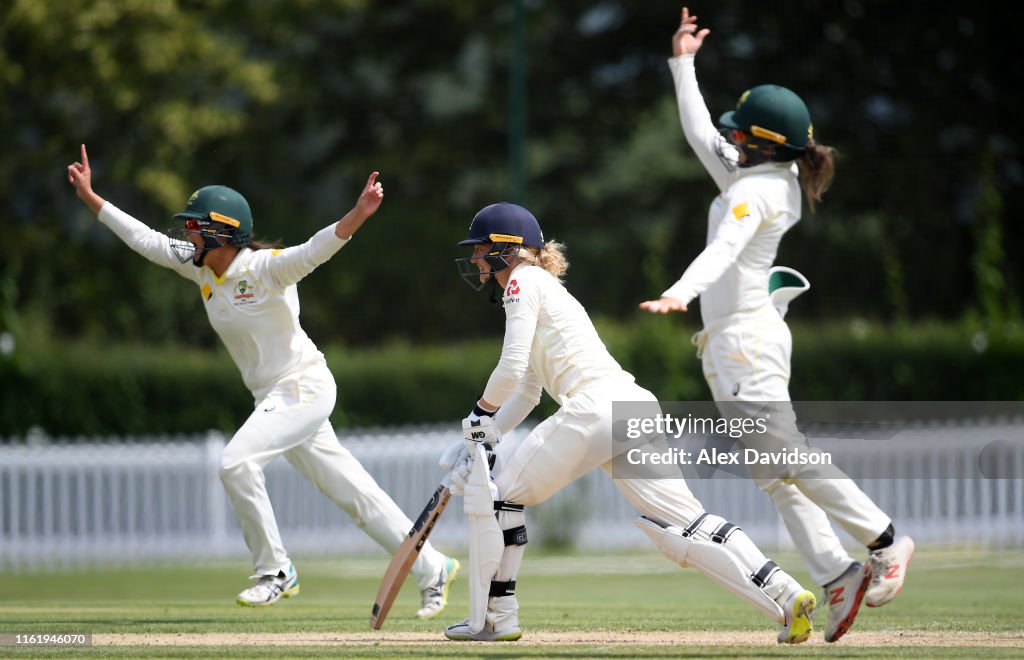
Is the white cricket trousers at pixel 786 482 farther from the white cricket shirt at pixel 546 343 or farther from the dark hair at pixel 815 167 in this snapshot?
the dark hair at pixel 815 167

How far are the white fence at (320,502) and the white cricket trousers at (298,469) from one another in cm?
628

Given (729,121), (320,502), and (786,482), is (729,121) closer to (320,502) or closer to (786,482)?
(786,482)

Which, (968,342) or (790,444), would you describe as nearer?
(790,444)

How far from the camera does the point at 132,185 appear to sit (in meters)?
20.5

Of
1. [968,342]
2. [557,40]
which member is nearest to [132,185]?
[557,40]

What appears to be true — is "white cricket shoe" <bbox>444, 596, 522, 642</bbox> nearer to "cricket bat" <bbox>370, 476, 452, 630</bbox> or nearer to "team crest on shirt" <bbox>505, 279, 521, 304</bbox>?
"cricket bat" <bbox>370, 476, 452, 630</bbox>

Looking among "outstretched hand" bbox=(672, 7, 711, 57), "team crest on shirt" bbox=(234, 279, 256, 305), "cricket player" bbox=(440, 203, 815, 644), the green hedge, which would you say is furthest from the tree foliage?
"cricket player" bbox=(440, 203, 815, 644)

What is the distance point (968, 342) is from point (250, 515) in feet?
35.3

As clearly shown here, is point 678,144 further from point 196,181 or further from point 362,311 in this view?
point 196,181

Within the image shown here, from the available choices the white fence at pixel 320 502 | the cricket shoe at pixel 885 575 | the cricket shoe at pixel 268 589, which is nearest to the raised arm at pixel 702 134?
the cricket shoe at pixel 885 575

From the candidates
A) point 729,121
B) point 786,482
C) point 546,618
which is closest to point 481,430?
point 786,482

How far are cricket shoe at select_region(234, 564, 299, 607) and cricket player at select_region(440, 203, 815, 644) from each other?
1386 millimetres

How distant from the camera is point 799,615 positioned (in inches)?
228

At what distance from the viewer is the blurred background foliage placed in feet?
57.5
